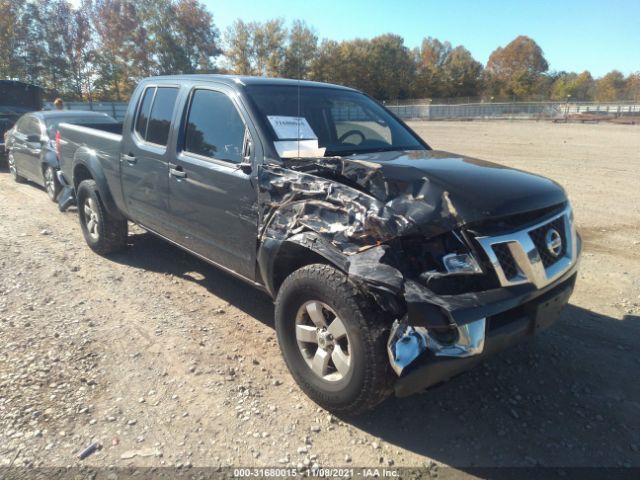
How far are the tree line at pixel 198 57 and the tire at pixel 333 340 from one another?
1085 inches

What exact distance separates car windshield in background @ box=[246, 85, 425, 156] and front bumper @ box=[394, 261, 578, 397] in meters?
1.71

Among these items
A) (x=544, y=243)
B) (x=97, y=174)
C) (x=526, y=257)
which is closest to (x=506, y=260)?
(x=526, y=257)

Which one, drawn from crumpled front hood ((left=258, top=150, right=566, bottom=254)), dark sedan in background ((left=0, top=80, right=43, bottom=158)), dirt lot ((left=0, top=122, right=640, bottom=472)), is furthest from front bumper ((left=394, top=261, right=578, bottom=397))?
dark sedan in background ((left=0, top=80, right=43, bottom=158))

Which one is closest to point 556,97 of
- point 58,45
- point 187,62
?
point 187,62

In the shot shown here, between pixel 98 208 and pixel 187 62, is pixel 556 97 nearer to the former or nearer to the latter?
pixel 187 62

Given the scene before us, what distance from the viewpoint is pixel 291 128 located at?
11.6ft

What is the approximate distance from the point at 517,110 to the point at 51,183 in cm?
5117

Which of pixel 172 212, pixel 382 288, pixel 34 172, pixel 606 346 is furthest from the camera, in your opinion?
pixel 34 172

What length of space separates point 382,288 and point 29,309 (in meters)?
3.48

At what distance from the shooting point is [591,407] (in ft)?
9.82

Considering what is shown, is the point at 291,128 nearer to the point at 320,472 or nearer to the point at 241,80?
the point at 241,80

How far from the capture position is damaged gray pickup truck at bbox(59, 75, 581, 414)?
2.40m

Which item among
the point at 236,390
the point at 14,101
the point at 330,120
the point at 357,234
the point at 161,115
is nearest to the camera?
the point at 357,234

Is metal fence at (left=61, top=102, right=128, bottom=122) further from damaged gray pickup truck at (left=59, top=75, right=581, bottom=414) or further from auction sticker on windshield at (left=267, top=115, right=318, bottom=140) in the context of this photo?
auction sticker on windshield at (left=267, top=115, right=318, bottom=140)
